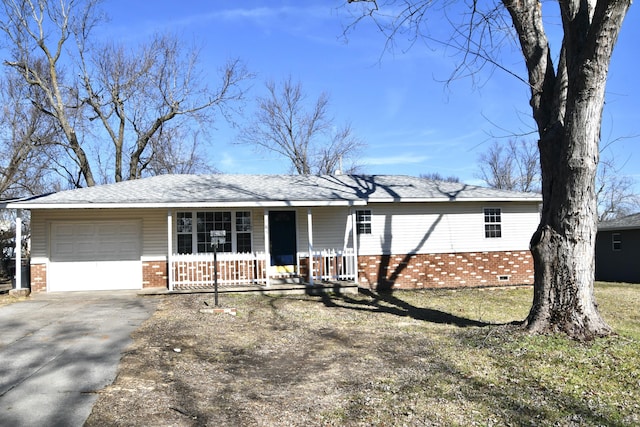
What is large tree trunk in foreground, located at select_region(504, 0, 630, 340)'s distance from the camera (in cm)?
709

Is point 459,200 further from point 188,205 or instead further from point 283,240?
point 188,205

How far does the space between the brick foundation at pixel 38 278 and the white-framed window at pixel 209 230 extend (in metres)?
3.58

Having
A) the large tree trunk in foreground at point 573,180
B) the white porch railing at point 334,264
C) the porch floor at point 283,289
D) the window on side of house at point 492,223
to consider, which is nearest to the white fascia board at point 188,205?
the white porch railing at point 334,264

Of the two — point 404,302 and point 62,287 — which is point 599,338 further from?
point 62,287

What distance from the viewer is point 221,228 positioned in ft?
47.8

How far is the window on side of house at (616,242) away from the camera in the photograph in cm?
2344

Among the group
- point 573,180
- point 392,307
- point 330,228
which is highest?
point 573,180

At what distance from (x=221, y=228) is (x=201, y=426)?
1040cm

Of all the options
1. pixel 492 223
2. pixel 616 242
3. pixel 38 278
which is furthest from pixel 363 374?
pixel 616 242

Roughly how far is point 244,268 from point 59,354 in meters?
7.88

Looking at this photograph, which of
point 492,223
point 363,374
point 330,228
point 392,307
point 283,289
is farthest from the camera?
point 492,223

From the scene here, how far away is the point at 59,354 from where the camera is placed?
6695 mm

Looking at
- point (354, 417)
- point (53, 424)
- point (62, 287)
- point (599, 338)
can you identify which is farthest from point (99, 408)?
point (62, 287)

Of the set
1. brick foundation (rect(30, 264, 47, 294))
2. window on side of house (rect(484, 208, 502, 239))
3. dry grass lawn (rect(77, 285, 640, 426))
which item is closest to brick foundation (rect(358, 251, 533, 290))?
window on side of house (rect(484, 208, 502, 239))
